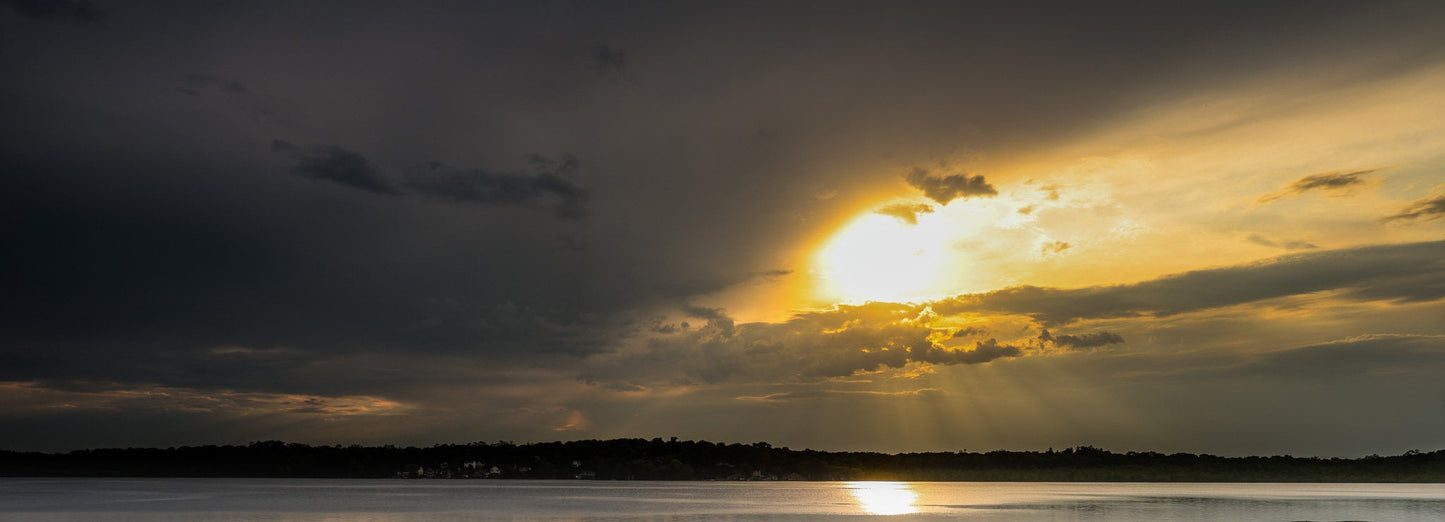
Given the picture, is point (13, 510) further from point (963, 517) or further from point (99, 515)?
point (963, 517)

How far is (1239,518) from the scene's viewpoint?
87.3 m

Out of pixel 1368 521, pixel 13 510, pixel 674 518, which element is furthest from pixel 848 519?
pixel 13 510

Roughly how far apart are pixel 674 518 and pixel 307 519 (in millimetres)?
25745

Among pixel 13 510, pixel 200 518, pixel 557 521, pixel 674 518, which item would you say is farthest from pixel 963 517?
pixel 13 510

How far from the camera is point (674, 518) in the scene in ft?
257

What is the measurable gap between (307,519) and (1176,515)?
70.3 m

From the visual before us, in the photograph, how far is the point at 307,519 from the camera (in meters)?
73.5

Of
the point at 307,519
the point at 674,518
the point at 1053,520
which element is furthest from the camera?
the point at 1053,520

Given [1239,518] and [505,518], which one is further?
[1239,518]

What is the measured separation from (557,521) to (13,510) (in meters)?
52.9

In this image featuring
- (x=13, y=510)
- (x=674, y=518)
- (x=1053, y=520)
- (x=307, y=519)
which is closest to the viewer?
(x=307, y=519)

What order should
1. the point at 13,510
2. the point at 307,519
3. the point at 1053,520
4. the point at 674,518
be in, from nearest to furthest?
the point at 307,519 → the point at 674,518 → the point at 1053,520 → the point at 13,510

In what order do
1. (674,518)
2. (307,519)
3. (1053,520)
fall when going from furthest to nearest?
(1053,520) → (674,518) → (307,519)

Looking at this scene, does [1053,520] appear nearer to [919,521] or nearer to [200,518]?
[919,521]
